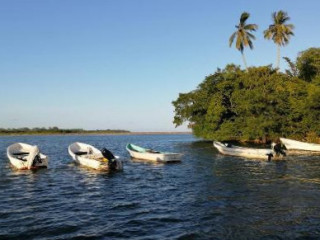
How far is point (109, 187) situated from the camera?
22828mm

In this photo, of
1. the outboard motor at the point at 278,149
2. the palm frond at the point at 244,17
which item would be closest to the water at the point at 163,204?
the outboard motor at the point at 278,149

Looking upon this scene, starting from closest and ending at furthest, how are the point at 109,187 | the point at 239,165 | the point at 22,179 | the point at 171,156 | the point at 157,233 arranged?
1. the point at 157,233
2. the point at 109,187
3. the point at 22,179
4. the point at 239,165
5. the point at 171,156

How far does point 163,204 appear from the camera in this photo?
57.6 feet

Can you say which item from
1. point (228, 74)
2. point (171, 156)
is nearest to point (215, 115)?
point (228, 74)

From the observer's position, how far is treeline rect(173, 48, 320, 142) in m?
Answer: 57.5

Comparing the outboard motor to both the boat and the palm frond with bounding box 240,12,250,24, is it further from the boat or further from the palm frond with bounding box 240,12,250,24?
the palm frond with bounding box 240,12,250,24

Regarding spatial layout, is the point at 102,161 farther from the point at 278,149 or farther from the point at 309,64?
the point at 309,64

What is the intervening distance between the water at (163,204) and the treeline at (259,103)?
30501 mm

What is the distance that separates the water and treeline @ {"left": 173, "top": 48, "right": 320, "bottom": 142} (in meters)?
30.5

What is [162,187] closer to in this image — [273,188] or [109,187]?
[109,187]

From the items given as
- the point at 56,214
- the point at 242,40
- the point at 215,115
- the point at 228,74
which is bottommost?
the point at 56,214

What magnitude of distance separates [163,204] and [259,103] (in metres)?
49.0

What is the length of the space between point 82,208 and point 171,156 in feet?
67.2

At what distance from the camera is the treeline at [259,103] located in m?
57.5
